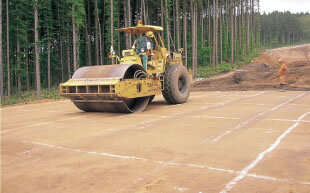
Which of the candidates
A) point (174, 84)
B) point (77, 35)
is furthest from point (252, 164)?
point (77, 35)

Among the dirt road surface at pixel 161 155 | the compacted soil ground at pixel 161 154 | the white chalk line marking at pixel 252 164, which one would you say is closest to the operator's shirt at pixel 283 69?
the compacted soil ground at pixel 161 154

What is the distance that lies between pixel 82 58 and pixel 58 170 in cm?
4060

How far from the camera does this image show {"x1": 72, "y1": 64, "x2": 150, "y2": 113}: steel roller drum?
989 centimetres

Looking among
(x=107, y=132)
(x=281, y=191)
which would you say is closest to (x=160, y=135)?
(x=107, y=132)

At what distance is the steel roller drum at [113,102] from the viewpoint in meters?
9.89

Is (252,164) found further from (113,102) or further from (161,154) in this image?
(113,102)

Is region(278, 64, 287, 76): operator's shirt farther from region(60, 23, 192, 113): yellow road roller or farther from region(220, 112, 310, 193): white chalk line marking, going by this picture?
region(220, 112, 310, 193): white chalk line marking

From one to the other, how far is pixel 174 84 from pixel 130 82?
291 centimetres

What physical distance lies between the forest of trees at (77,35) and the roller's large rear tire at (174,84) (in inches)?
50.3

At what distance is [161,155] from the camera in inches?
207

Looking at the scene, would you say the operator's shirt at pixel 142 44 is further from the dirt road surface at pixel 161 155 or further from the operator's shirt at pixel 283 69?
the operator's shirt at pixel 283 69

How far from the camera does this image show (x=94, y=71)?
10.4m

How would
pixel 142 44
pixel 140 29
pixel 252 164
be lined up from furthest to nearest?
pixel 140 29, pixel 142 44, pixel 252 164

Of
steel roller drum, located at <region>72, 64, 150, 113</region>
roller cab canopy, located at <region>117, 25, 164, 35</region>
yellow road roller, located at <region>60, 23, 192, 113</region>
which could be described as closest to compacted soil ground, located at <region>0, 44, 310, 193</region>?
yellow road roller, located at <region>60, 23, 192, 113</region>
